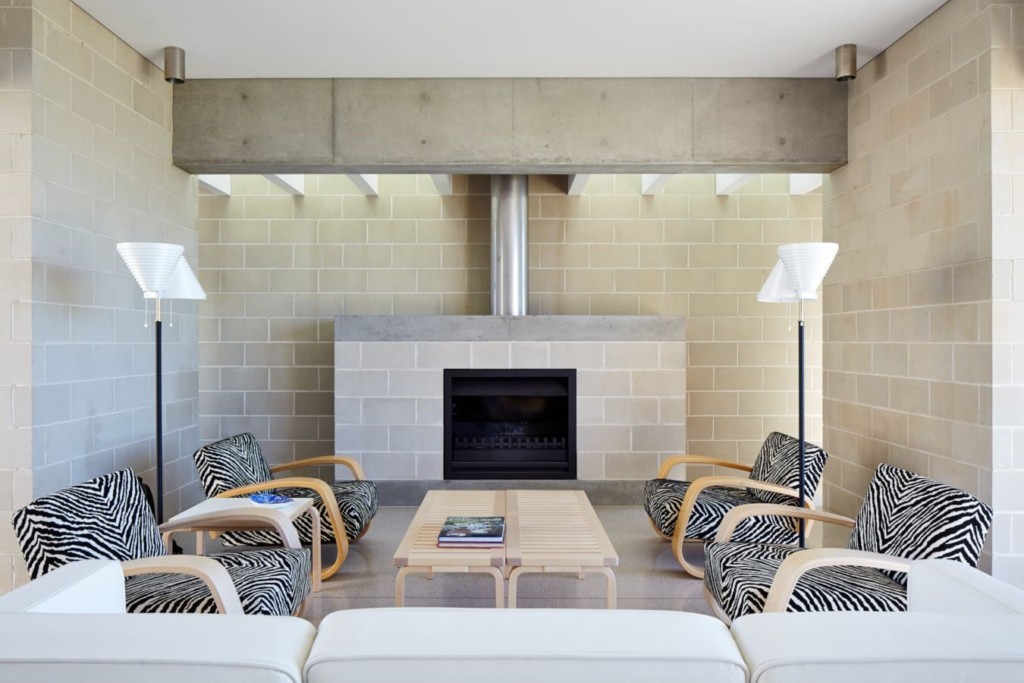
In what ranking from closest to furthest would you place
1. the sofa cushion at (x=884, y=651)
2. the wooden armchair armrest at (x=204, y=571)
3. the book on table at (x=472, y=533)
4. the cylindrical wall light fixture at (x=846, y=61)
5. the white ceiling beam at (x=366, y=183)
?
the sofa cushion at (x=884, y=651) < the wooden armchair armrest at (x=204, y=571) < the book on table at (x=472, y=533) < the cylindrical wall light fixture at (x=846, y=61) < the white ceiling beam at (x=366, y=183)

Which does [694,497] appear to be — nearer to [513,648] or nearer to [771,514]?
[771,514]

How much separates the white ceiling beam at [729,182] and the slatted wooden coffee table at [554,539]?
10.0 feet

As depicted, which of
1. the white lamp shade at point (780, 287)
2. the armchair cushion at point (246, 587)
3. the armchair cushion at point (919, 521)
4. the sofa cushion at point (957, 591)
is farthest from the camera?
the white lamp shade at point (780, 287)

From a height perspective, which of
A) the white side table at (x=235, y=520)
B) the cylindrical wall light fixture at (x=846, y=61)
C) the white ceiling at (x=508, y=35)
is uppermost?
the white ceiling at (x=508, y=35)

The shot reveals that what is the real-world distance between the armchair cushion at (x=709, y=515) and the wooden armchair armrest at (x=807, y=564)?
4.18 ft

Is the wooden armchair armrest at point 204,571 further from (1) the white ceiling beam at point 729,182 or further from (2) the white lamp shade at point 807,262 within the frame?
(1) the white ceiling beam at point 729,182

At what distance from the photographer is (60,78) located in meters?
3.65

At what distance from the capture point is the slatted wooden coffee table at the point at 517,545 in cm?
285

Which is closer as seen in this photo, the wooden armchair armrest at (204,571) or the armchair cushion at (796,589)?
the wooden armchair armrest at (204,571)

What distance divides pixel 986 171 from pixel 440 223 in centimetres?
399

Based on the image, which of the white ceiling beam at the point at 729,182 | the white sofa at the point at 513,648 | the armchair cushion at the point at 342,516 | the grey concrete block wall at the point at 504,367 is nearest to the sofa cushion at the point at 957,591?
the white sofa at the point at 513,648

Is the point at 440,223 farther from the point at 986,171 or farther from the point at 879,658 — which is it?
the point at 879,658

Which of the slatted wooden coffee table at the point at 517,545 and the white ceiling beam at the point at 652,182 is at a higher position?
the white ceiling beam at the point at 652,182

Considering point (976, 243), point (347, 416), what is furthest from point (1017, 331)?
point (347, 416)
